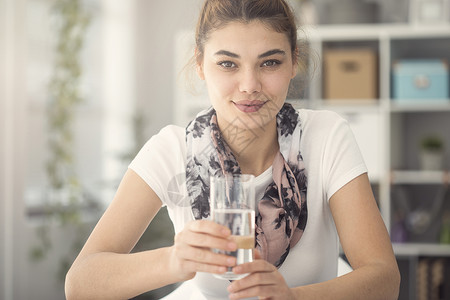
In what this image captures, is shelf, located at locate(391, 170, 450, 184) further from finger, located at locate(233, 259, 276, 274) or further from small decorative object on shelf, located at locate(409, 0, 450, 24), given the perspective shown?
finger, located at locate(233, 259, 276, 274)

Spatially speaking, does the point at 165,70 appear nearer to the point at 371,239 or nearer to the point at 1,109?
the point at 1,109

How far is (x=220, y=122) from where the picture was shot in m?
1.51

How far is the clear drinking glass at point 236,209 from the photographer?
0.99 metres

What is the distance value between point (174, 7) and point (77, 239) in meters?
1.99

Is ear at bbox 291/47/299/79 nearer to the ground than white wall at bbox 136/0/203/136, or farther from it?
nearer to the ground

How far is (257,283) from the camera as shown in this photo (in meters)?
1.00

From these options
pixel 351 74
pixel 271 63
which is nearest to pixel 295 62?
pixel 271 63

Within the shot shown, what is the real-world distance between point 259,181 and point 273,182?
4 centimetres

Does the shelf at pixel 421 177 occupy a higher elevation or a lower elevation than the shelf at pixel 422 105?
lower

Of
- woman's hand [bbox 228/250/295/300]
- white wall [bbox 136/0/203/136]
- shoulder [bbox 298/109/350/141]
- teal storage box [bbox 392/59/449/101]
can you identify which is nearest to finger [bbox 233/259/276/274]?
woman's hand [bbox 228/250/295/300]

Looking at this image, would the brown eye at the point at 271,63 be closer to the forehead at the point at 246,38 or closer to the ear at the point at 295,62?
the forehead at the point at 246,38

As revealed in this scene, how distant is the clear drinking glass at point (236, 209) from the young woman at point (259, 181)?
165 millimetres

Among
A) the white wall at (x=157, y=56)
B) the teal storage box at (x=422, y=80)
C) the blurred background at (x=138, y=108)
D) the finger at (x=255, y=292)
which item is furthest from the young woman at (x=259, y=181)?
the white wall at (x=157, y=56)

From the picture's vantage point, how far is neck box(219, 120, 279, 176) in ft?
4.86
